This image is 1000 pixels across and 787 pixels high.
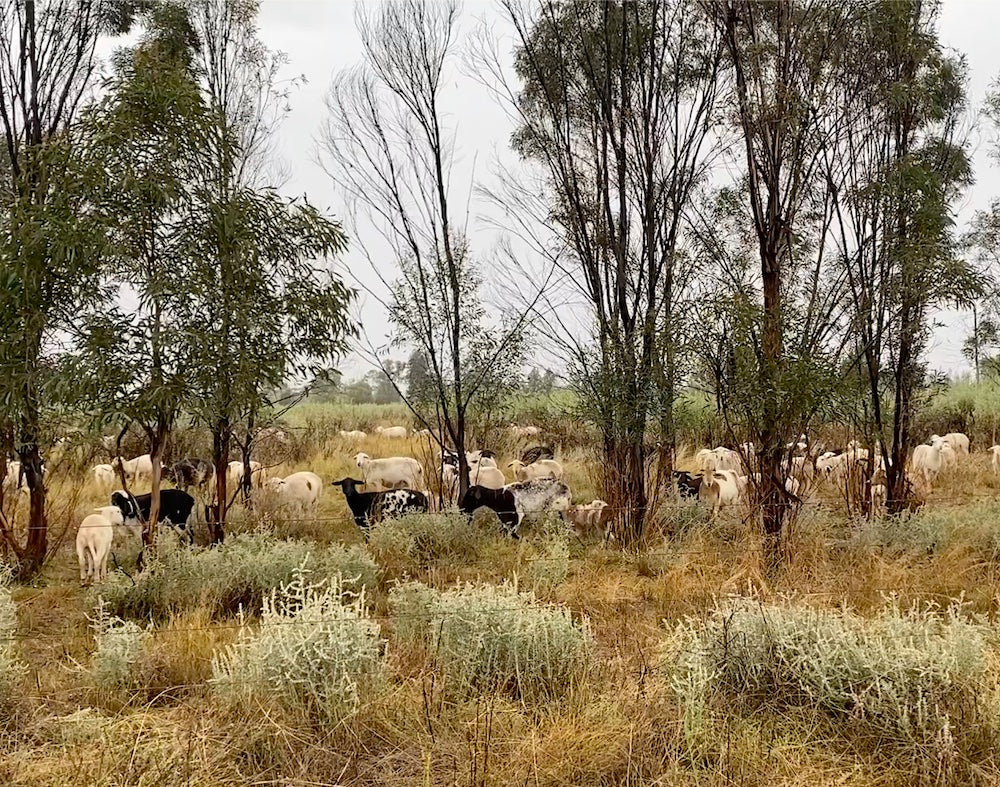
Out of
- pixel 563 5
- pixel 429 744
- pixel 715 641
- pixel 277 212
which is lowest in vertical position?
pixel 429 744

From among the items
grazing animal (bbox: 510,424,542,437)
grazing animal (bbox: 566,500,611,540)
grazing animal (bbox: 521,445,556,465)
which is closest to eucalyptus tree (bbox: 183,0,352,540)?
grazing animal (bbox: 566,500,611,540)

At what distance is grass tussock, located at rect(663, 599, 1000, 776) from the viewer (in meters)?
2.90

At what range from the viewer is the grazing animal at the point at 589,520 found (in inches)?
302

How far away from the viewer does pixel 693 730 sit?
9.52ft

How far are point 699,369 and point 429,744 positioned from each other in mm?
4519

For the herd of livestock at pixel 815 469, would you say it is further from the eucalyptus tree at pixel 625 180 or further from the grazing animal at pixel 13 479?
the grazing animal at pixel 13 479

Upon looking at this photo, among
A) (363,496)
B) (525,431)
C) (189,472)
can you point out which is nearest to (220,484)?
(363,496)

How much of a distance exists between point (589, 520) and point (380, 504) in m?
2.24

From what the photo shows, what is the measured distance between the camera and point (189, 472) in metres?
10.5

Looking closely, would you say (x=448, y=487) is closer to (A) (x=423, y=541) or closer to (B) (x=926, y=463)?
(A) (x=423, y=541)

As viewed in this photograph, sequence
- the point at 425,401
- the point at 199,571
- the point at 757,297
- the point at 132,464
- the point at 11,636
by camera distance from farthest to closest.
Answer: the point at 132,464 → the point at 425,401 → the point at 757,297 → the point at 199,571 → the point at 11,636

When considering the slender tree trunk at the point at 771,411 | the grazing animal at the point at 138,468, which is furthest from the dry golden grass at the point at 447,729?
the grazing animal at the point at 138,468

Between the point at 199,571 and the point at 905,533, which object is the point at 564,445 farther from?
the point at 199,571

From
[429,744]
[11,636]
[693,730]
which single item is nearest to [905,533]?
[693,730]
